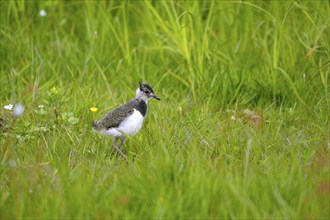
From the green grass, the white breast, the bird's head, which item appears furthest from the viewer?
the bird's head

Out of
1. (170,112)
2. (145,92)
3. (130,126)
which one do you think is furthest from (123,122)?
(170,112)

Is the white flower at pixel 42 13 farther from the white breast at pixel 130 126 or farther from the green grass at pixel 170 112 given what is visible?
the white breast at pixel 130 126

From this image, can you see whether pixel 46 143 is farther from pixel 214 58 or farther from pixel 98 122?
pixel 214 58

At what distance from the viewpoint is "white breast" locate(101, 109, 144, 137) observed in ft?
17.1

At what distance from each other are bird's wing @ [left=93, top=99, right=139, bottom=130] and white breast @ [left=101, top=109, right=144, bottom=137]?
0.14ft

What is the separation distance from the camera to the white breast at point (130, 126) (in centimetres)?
522

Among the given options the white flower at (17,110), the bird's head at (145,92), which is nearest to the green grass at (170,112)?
the white flower at (17,110)

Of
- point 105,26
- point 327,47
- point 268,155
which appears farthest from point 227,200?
point 105,26

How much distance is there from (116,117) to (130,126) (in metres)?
0.18

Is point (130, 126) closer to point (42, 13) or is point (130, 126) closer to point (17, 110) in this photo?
point (17, 110)

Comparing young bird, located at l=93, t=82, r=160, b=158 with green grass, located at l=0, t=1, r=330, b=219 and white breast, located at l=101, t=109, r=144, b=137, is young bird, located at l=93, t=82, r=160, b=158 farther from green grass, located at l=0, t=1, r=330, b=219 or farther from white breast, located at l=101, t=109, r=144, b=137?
green grass, located at l=0, t=1, r=330, b=219

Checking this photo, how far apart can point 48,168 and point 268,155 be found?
161 centimetres

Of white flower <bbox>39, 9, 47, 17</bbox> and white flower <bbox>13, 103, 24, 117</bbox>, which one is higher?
white flower <bbox>39, 9, 47, 17</bbox>

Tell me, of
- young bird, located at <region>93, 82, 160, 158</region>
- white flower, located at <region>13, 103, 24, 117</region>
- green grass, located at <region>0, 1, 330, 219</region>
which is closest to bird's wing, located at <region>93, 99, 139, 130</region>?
young bird, located at <region>93, 82, 160, 158</region>
